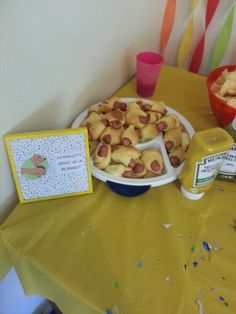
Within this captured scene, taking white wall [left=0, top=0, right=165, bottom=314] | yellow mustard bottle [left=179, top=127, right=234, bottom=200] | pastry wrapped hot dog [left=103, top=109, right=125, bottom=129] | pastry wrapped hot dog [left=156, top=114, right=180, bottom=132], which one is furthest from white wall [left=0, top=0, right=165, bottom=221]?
yellow mustard bottle [left=179, top=127, right=234, bottom=200]

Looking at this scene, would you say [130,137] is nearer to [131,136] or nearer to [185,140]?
[131,136]

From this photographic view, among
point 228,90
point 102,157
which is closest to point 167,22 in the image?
point 228,90

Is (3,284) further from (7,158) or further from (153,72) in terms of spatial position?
(153,72)

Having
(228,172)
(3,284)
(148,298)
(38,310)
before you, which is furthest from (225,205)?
(38,310)

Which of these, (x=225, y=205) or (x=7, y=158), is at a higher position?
(x=7, y=158)

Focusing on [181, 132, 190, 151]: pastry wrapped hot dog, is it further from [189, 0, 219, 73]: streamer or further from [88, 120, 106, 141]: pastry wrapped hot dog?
[189, 0, 219, 73]: streamer

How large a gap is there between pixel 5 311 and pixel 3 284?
0.12 m

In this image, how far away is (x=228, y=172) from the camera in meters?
0.65

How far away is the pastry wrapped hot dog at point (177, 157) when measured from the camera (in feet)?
2.11

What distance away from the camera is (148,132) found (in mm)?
677

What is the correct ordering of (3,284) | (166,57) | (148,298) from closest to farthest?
1. (148,298)
2. (3,284)
3. (166,57)

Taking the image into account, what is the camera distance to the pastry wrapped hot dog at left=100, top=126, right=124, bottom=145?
65 cm

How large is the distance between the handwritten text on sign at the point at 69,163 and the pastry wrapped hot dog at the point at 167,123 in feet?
0.70

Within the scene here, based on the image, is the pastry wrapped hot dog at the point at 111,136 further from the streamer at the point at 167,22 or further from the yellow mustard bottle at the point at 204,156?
the streamer at the point at 167,22
